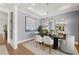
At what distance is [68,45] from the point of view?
193 centimetres

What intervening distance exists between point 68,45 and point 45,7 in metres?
0.91

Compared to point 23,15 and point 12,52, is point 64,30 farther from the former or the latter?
point 12,52

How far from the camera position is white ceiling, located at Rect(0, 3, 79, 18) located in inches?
74.2

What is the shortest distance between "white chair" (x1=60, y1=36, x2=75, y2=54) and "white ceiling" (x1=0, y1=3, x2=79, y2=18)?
0.57 meters

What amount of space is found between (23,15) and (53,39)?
2.60 ft

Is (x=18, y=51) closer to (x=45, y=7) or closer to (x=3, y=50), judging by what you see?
(x=3, y=50)

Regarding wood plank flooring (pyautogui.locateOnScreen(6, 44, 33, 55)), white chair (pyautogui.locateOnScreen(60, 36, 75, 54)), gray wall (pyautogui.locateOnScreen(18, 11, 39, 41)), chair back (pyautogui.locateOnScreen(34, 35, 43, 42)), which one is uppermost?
gray wall (pyautogui.locateOnScreen(18, 11, 39, 41))

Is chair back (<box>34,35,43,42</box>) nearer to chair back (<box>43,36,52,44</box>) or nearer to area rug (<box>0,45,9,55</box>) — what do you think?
chair back (<box>43,36,52,44</box>)

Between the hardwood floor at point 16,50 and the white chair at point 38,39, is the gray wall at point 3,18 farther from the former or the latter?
the white chair at point 38,39

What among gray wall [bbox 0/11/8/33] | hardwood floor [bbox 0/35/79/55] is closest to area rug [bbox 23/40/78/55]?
hardwood floor [bbox 0/35/79/55]

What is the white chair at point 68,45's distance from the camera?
188cm

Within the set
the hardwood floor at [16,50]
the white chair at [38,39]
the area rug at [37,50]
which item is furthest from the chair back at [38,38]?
the hardwood floor at [16,50]

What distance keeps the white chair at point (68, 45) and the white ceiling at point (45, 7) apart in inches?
22.3
